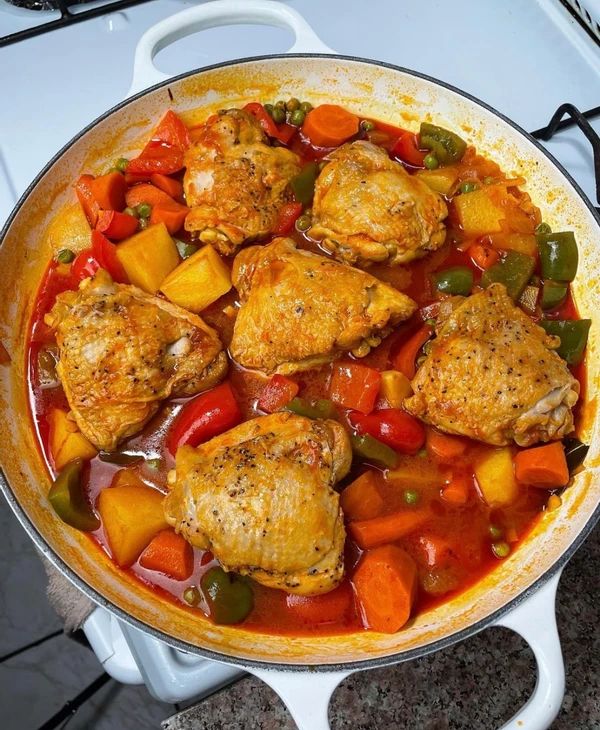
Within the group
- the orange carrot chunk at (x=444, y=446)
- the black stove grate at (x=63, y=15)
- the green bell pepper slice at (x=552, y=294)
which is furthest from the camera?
the black stove grate at (x=63, y=15)

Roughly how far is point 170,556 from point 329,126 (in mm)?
2103

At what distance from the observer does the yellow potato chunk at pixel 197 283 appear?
9.75 ft

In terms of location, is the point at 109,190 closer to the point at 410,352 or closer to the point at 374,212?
the point at 374,212

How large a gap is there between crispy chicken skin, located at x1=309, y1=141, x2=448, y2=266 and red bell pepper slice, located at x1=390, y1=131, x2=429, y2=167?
274 mm

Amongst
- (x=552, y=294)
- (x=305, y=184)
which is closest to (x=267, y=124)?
(x=305, y=184)

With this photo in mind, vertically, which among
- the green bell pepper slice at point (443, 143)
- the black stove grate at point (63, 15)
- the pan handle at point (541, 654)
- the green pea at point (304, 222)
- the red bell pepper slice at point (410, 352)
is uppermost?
the black stove grate at point (63, 15)

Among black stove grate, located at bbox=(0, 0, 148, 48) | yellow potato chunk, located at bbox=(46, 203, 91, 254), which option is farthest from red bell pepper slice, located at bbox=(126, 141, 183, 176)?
black stove grate, located at bbox=(0, 0, 148, 48)

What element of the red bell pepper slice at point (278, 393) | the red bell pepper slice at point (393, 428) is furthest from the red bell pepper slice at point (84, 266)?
the red bell pepper slice at point (393, 428)

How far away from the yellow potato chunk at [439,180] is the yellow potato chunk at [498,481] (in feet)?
4.15

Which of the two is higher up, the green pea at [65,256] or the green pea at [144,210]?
the green pea at [65,256]

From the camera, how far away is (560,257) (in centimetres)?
307

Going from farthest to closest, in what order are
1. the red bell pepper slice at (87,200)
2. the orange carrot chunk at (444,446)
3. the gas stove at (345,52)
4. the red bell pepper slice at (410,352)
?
the gas stove at (345,52) → the red bell pepper slice at (87,200) → the red bell pepper slice at (410,352) → the orange carrot chunk at (444,446)

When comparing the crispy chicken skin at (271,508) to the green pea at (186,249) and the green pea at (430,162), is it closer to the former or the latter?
the green pea at (186,249)

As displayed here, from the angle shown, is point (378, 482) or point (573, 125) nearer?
point (378, 482)
